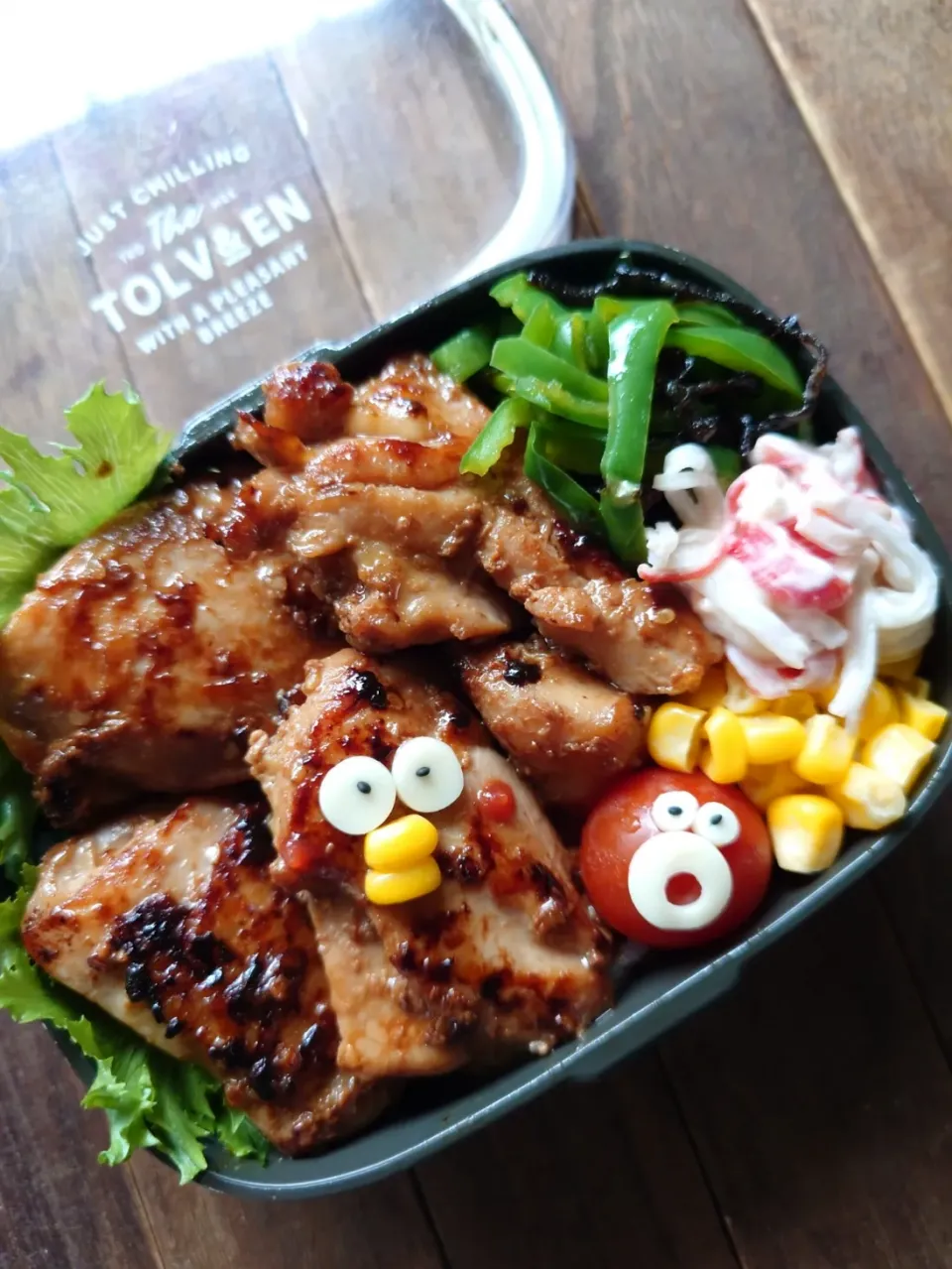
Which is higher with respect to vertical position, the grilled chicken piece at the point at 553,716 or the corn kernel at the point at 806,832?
the grilled chicken piece at the point at 553,716

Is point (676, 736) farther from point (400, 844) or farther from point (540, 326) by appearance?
point (540, 326)

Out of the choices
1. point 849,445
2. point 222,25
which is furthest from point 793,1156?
point 222,25

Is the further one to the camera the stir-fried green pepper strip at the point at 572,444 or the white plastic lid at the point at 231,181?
the white plastic lid at the point at 231,181

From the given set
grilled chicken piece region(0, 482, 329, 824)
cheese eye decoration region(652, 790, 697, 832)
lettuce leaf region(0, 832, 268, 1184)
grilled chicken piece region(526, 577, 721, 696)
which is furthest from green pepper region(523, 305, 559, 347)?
lettuce leaf region(0, 832, 268, 1184)

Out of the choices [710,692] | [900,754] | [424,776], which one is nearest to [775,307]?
[710,692]

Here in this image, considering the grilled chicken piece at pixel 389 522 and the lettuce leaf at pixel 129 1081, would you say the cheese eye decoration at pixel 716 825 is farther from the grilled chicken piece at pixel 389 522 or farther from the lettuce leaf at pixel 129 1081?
the lettuce leaf at pixel 129 1081

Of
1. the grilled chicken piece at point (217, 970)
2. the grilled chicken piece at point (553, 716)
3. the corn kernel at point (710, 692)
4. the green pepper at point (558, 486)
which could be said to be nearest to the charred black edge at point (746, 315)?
the green pepper at point (558, 486)
